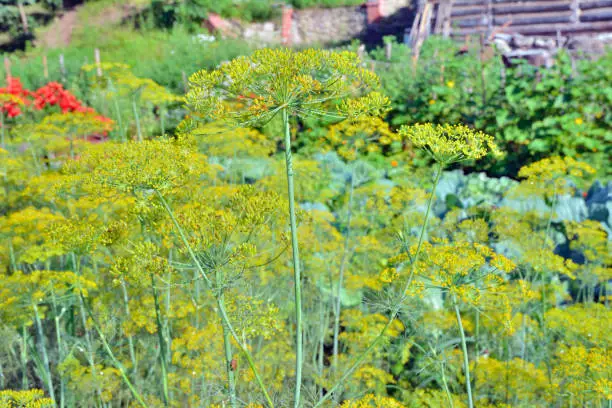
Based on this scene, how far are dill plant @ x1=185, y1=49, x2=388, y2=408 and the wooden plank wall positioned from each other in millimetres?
14917

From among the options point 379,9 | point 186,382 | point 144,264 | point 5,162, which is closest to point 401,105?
point 5,162

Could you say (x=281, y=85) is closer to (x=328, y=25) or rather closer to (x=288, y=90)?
(x=288, y=90)

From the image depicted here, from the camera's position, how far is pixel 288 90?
1949 mm

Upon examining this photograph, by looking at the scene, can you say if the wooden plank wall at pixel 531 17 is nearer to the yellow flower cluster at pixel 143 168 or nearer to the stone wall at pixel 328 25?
the stone wall at pixel 328 25

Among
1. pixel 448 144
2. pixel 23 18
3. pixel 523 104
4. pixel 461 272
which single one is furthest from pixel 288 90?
pixel 23 18

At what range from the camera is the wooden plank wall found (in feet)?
53.4

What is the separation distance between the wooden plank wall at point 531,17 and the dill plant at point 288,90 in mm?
14917

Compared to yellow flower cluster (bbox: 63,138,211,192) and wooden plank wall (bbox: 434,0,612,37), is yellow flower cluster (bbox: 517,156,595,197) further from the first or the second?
wooden plank wall (bbox: 434,0,612,37)

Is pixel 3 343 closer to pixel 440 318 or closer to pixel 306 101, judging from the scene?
pixel 440 318

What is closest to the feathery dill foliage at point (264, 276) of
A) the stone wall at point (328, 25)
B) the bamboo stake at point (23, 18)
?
the stone wall at point (328, 25)

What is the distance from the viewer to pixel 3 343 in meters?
3.99

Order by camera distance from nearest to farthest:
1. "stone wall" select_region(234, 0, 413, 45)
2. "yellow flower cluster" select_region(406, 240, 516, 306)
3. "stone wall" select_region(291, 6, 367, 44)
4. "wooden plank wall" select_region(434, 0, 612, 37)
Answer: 1. "yellow flower cluster" select_region(406, 240, 516, 306)
2. "wooden plank wall" select_region(434, 0, 612, 37)
3. "stone wall" select_region(234, 0, 413, 45)
4. "stone wall" select_region(291, 6, 367, 44)

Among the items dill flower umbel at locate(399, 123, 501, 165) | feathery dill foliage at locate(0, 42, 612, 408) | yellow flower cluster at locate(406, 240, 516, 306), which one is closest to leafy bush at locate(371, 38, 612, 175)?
feathery dill foliage at locate(0, 42, 612, 408)

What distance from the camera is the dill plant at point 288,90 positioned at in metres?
1.95
